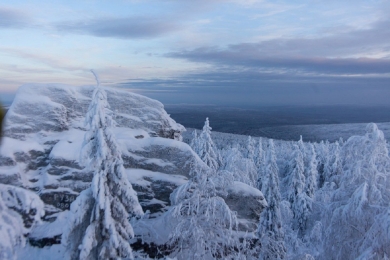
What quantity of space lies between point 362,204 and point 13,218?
13566mm

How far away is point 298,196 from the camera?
35.0 metres

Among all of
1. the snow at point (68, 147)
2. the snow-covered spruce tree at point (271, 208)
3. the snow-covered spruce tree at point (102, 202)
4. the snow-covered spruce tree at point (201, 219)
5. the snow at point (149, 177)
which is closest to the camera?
the snow-covered spruce tree at point (102, 202)

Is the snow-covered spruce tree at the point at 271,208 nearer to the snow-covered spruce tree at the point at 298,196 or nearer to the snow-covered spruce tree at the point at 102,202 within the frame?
the snow-covered spruce tree at the point at 298,196

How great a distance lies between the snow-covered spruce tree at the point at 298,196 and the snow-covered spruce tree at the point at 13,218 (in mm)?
25086

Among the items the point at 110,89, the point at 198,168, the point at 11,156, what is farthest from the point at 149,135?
the point at 198,168

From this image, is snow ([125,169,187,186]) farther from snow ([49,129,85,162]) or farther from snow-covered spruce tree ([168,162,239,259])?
snow-covered spruce tree ([168,162,239,259])

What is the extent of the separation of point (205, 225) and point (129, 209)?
122 inches

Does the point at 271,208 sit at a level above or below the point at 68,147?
below

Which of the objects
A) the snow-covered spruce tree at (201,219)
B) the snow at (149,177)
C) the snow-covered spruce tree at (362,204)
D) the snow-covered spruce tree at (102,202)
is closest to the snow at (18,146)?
the snow at (149,177)

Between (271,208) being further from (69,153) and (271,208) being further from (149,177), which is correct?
(69,153)

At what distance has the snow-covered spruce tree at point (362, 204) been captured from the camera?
11344 millimetres

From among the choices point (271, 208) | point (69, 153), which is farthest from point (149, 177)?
point (271, 208)

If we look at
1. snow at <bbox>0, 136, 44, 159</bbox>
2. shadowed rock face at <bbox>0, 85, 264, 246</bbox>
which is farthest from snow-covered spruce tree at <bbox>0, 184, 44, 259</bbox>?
snow at <bbox>0, 136, 44, 159</bbox>

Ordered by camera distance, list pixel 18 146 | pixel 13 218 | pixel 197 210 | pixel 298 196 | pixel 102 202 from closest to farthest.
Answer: pixel 102 202 → pixel 197 210 → pixel 13 218 → pixel 18 146 → pixel 298 196
